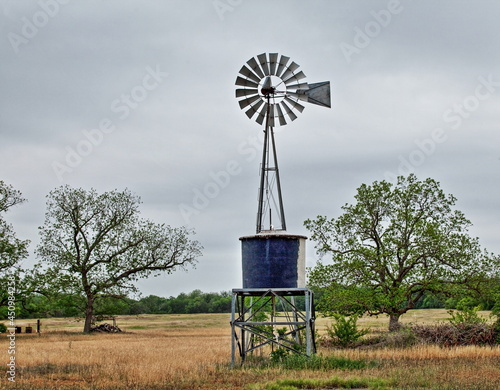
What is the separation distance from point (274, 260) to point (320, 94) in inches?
241

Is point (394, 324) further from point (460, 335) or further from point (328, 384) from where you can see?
point (328, 384)

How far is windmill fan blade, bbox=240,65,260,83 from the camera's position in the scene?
20.1m

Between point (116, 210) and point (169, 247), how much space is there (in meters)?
4.63

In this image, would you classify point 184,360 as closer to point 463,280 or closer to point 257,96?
point 257,96

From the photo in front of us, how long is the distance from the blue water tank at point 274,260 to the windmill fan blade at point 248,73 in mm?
5572

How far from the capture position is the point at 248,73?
2020cm

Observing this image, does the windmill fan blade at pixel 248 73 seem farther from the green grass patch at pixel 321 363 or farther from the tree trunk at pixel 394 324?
the tree trunk at pixel 394 324

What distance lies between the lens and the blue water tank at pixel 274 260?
1825 cm

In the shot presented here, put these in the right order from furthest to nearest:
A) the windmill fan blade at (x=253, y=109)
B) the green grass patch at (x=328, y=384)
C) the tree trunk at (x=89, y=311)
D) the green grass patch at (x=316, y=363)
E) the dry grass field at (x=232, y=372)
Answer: the tree trunk at (x=89, y=311), the windmill fan blade at (x=253, y=109), the green grass patch at (x=316, y=363), the dry grass field at (x=232, y=372), the green grass patch at (x=328, y=384)

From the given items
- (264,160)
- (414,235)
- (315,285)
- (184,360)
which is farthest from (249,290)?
(414,235)

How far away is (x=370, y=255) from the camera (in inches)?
1179

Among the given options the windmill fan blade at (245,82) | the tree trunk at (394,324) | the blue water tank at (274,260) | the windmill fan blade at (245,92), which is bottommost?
the tree trunk at (394,324)

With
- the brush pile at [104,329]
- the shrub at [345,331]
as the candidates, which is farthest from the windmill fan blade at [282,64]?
the brush pile at [104,329]

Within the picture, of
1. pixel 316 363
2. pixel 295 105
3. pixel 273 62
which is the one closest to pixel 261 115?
pixel 295 105
